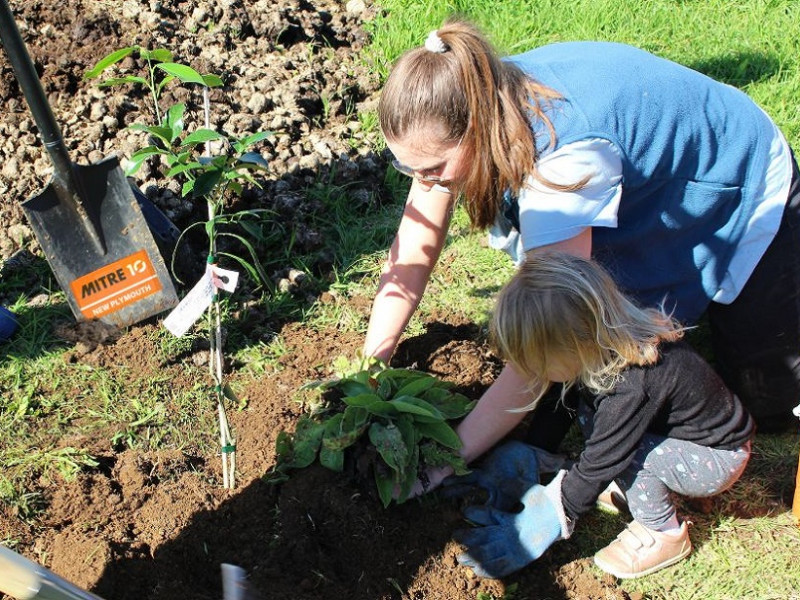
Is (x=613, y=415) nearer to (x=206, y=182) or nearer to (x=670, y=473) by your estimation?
(x=670, y=473)

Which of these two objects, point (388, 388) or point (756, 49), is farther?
point (756, 49)

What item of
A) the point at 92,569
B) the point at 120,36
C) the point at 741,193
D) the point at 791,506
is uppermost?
the point at 120,36

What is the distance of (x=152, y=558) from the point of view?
219 cm

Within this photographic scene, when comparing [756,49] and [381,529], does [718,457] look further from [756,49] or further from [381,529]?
[756,49]

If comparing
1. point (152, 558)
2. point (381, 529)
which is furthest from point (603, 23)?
point (152, 558)

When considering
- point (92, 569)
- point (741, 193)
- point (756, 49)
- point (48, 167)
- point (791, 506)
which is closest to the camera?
point (92, 569)

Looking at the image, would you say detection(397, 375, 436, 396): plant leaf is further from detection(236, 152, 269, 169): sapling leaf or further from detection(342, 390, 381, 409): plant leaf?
detection(236, 152, 269, 169): sapling leaf

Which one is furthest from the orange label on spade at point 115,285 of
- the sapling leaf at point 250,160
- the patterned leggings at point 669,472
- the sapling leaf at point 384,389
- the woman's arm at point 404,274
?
the patterned leggings at point 669,472

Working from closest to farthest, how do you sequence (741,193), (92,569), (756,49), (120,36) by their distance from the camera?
(92,569) < (741,193) < (120,36) < (756,49)

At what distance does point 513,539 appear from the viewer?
221cm

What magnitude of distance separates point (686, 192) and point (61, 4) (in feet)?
9.81

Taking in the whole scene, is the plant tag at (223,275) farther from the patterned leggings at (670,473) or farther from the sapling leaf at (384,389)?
the patterned leggings at (670,473)

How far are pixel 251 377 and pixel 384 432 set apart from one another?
0.78 metres

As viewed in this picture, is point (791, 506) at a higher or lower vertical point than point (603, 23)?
lower
